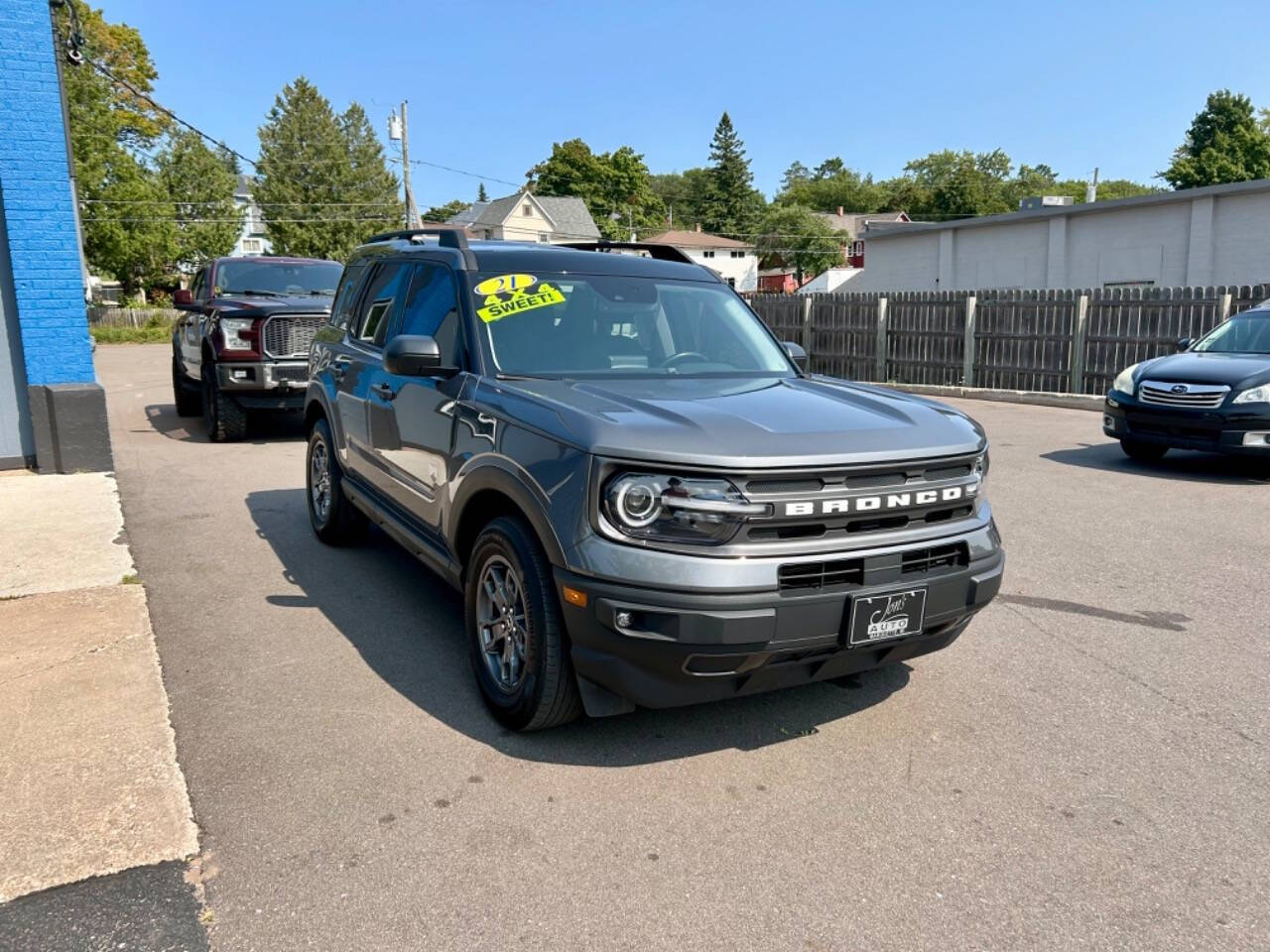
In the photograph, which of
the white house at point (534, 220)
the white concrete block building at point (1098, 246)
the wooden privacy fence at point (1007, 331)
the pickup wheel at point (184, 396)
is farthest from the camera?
the white house at point (534, 220)

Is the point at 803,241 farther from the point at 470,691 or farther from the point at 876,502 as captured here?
the point at 876,502

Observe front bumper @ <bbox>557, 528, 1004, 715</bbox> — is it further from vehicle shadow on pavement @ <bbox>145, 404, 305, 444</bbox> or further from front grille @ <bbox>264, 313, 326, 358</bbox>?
vehicle shadow on pavement @ <bbox>145, 404, 305, 444</bbox>

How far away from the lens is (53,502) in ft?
25.0

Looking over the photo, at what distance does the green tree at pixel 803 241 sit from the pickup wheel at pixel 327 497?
80112 millimetres

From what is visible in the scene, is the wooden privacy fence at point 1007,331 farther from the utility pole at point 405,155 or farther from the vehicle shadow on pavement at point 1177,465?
the utility pole at point 405,155

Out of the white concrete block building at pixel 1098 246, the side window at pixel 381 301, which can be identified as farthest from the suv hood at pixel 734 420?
the white concrete block building at pixel 1098 246

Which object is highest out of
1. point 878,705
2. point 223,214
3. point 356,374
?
point 223,214

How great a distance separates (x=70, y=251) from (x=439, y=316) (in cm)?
562

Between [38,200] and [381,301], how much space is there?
4.68 meters

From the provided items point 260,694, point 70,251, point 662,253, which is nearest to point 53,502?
point 70,251

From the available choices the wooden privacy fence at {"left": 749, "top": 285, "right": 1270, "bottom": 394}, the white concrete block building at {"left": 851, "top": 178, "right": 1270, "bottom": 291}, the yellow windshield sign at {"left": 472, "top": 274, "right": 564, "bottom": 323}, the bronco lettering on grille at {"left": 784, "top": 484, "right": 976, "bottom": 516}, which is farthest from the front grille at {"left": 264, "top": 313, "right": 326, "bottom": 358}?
the white concrete block building at {"left": 851, "top": 178, "right": 1270, "bottom": 291}

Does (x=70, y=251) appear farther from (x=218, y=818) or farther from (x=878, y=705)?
(x=878, y=705)

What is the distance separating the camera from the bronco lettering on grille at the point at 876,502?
3213 mm

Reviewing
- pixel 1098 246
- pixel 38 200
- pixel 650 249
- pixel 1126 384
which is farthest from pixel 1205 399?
pixel 1098 246
